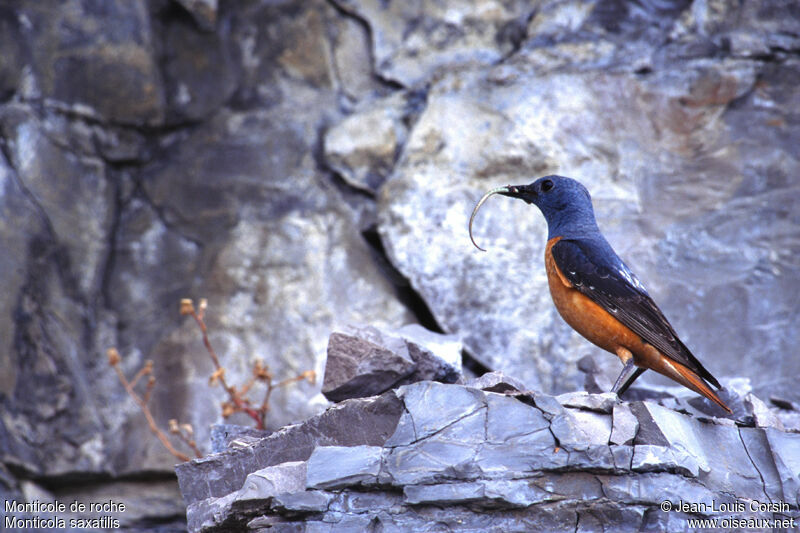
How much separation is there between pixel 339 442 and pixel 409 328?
95cm

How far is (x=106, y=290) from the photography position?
4.52m

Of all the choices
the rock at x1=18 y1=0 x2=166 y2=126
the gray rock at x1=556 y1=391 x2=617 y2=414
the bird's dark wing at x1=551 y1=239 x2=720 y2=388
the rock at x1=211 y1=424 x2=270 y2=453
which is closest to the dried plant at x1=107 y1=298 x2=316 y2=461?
the rock at x1=211 y1=424 x2=270 y2=453

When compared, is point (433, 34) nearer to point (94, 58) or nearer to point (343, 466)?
point (94, 58)

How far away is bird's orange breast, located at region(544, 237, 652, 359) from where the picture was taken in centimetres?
295

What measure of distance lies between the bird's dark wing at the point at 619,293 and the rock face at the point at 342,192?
1.21 m

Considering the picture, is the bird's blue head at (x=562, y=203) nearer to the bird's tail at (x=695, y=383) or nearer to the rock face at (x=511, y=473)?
the bird's tail at (x=695, y=383)

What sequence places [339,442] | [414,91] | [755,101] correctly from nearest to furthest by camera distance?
[339,442] < [755,101] < [414,91]

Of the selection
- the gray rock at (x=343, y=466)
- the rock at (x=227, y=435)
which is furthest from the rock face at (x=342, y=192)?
the gray rock at (x=343, y=466)

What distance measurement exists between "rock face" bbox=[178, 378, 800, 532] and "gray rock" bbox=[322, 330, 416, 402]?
272mm

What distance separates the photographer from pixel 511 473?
2.46 meters

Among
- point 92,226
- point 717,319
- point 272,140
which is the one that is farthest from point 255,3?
point 717,319

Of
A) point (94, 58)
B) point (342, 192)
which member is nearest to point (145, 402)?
point (342, 192)

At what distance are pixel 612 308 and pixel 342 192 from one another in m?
2.03

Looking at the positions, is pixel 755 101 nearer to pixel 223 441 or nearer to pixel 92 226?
pixel 223 441
